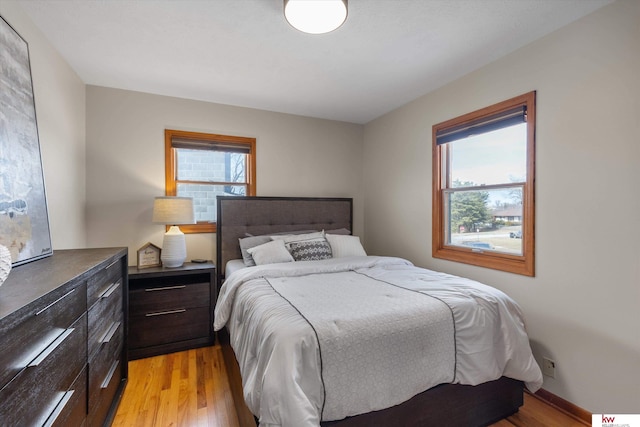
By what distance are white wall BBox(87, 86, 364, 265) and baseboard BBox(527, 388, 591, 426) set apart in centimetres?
285

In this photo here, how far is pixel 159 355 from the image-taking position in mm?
2574

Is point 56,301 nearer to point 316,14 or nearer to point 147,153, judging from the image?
point 316,14

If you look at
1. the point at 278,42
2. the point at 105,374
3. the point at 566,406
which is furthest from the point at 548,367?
the point at 278,42

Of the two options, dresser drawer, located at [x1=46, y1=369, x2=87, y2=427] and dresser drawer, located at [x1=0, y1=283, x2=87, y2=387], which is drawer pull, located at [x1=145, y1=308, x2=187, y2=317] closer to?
dresser drawer, located at [x1=46, y1=369, x2=87, y2=427]

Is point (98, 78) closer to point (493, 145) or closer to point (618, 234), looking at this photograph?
point (493, 145)

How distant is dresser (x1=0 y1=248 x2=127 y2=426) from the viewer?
81 cm

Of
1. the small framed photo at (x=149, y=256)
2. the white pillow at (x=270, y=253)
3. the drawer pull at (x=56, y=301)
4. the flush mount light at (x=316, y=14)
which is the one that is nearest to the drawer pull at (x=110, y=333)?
the drawer pull at (x=56, y=301)

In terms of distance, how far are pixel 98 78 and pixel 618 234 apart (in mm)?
4067

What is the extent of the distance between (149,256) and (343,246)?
6.44 ft

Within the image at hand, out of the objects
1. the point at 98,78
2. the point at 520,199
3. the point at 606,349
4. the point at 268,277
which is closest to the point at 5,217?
the point at 268,277

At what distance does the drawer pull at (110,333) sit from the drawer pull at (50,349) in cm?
53

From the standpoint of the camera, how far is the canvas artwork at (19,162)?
1.40 m

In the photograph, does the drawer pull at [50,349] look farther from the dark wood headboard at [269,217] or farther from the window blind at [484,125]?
the window blind at [484,125]

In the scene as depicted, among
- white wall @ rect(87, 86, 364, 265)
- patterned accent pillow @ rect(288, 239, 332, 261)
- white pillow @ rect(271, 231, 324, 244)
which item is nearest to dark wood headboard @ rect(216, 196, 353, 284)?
white wall @ rect(87, 86, 364, 265)
